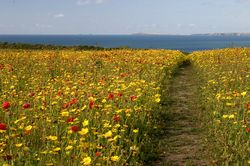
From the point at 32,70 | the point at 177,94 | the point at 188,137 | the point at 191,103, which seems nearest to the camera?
the point at 188,137

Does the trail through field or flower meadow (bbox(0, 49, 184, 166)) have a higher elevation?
flower meadow (bbox(0, 49, 184, 166))

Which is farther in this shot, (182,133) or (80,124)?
(182,133)

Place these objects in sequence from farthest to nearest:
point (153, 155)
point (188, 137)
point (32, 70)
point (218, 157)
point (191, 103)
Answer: point (32, 70), point (191, 103), point (188, 137), point (153, 155), point (218, 157)

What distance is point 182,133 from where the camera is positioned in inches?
336

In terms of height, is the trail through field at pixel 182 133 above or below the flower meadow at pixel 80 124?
below

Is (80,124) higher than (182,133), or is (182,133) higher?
(80,124)

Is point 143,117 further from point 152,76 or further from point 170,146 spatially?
point 152,76

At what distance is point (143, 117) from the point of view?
26.6 ft

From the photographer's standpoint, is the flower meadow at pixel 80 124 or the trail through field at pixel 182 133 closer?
the flower meadow at pixel 80 124

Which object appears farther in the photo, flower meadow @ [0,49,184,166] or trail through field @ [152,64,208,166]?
trail through field @ [152,64,208,166]

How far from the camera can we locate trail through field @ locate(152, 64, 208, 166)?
6.92 meters

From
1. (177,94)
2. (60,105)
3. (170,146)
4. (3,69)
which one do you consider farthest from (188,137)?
(3,69)

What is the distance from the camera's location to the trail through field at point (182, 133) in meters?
6.92

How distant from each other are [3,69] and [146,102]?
6.69m
